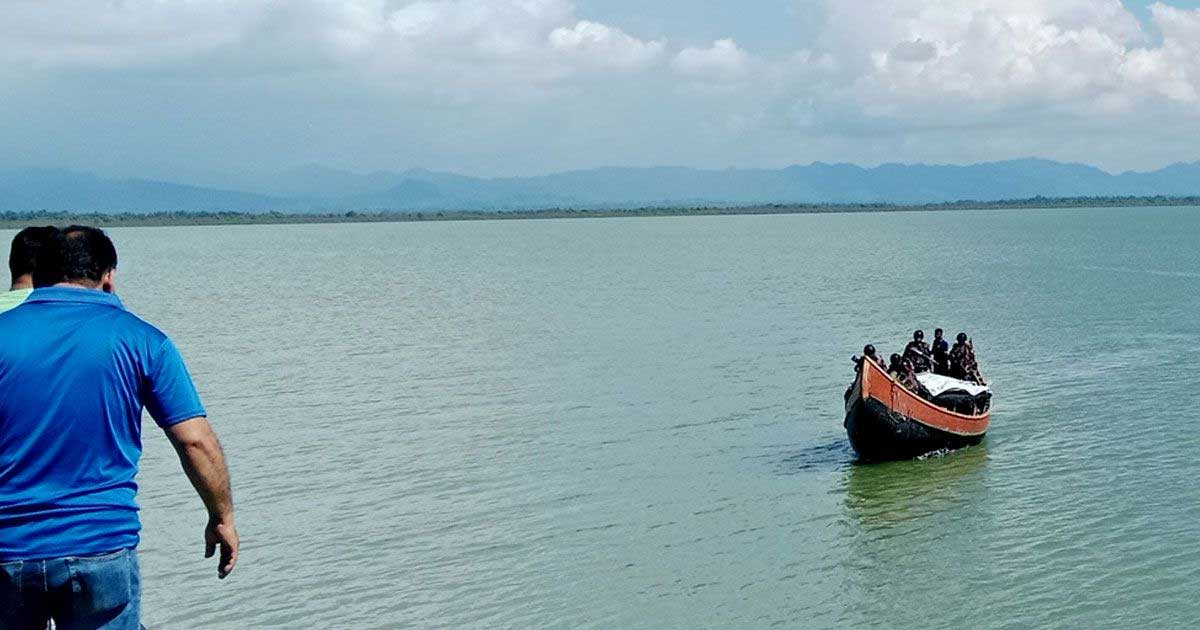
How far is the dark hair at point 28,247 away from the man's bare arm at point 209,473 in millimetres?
1076

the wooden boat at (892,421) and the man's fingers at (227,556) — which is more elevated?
the man's fingers at (227,556)

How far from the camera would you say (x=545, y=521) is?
72.5 feet

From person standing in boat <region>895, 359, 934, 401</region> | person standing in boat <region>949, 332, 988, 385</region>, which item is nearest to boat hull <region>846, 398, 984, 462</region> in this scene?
person standing in boat <region>895, 359, 934, 401</region>

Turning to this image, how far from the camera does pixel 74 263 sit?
18.8 feet

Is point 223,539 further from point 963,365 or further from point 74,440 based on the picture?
point 963,365

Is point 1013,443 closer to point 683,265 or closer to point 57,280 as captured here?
point 57,280

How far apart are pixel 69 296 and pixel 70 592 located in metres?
1.27

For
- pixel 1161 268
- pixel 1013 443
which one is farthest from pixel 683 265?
pixel 1013 443

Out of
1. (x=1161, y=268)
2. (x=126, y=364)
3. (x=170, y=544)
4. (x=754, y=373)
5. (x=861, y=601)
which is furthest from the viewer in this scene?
(x=1161, y=268)

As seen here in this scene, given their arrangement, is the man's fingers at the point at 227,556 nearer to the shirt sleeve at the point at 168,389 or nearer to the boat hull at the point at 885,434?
the shirt sleeve at the point at 168,389

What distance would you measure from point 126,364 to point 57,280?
2.01 ft

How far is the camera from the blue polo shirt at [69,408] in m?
5.44

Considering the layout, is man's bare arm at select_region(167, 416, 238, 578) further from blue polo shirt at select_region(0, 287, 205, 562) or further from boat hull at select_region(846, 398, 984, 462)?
boat hull at select_region(846, 398, 984, 462)

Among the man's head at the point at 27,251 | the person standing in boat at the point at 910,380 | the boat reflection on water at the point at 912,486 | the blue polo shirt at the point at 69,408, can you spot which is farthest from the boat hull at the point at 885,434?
the blue polo shirt at the point at 69,408
